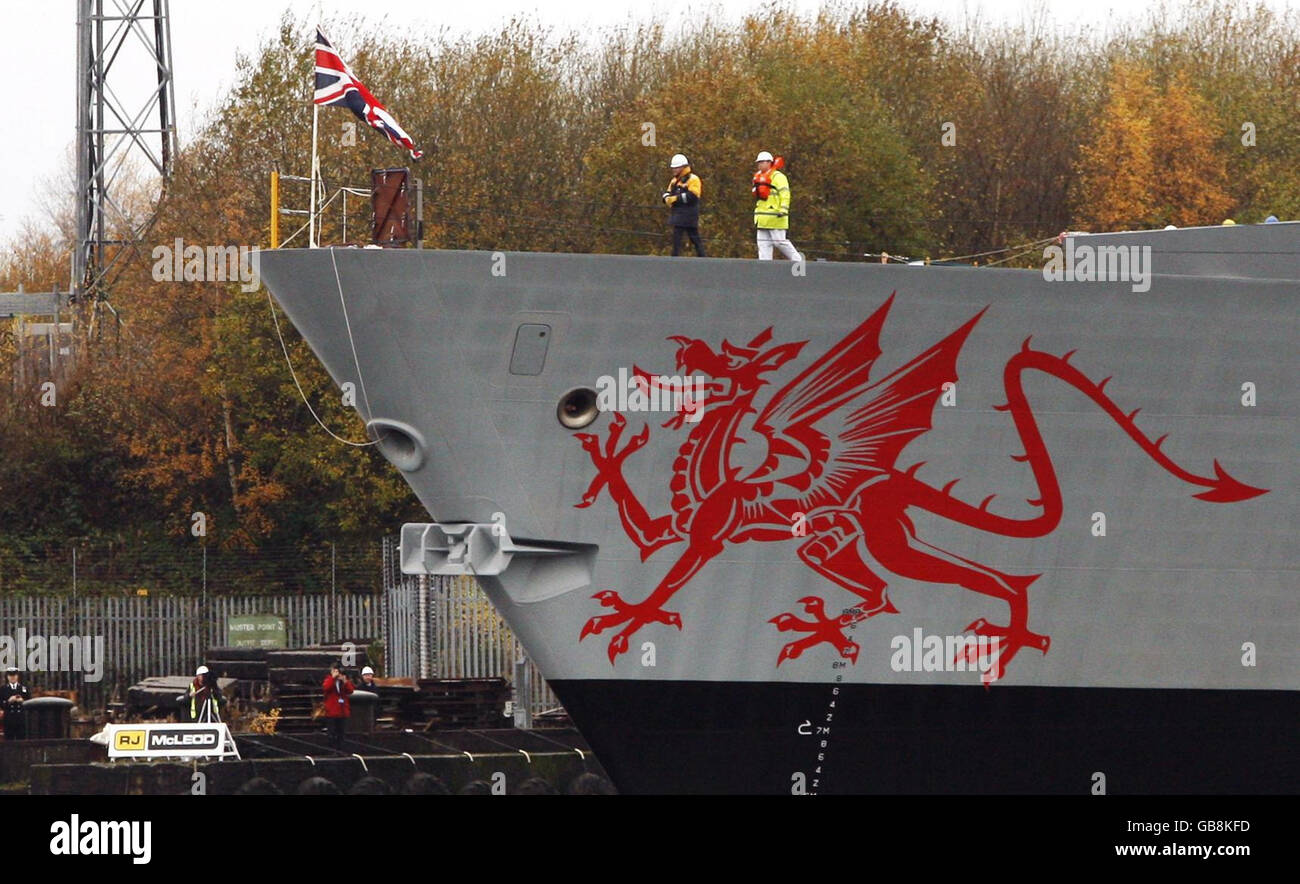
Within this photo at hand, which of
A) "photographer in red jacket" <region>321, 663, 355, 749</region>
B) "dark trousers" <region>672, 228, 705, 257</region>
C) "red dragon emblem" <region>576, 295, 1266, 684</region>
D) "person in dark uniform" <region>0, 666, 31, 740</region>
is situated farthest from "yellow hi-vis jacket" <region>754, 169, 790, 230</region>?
"person in dark uniform" <region>0, 666, 31, 740</region>

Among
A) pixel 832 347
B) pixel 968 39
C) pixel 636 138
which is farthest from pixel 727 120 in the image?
pixel 832 347

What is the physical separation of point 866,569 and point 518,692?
40.8ft

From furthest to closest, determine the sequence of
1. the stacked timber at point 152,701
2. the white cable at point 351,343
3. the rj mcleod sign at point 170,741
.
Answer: the stacked timber at point 152,701 < the rj mcleod sign at point 170,741 < the white cable at point 351,343

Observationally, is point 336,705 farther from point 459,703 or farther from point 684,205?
point 684,205

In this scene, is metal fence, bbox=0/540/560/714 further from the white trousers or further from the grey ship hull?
the white trousers

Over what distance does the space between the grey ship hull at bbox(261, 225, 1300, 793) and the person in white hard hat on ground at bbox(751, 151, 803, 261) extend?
1.07 metres

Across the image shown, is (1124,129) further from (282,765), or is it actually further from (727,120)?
(282,765)

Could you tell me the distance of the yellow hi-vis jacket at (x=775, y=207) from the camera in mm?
16219

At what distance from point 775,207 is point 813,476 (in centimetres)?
263

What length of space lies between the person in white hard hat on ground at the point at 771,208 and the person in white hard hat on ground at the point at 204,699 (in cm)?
1173

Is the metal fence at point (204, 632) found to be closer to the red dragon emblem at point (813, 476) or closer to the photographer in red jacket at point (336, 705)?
the photographer in red jacket at point (336, 705)

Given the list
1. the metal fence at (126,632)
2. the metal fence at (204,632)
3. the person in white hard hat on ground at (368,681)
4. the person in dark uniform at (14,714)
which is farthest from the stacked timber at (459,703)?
the person in dark uniform at (14,714)

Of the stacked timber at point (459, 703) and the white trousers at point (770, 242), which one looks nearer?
the white trousers at point (770, 242)

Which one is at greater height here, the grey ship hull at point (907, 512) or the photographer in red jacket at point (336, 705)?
the grey ship hull at point (907, 512)
